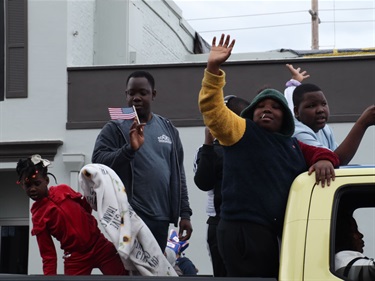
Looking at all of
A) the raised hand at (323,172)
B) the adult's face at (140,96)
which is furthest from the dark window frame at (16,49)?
the raised hand at (323,172)

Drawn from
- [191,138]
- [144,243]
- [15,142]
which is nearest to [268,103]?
[144,243]

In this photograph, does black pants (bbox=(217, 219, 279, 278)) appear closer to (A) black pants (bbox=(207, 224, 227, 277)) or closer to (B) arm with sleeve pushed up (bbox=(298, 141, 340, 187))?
(B) arm with sleeve pushed up (bbox=(298, 141, 340, 187))

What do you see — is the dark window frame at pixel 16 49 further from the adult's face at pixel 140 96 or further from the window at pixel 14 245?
the adult's face at pixel 140 96

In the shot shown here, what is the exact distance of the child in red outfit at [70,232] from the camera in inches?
178

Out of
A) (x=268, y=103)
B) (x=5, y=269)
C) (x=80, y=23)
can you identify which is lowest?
(x=5, y=269)

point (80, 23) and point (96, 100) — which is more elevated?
point (80, 23)

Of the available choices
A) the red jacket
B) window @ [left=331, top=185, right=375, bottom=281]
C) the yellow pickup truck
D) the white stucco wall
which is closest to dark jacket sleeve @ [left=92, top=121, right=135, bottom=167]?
the red jacket

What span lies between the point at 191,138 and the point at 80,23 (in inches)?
114

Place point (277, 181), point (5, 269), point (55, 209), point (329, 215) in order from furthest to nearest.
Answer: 1. point (5, 269)
2. point (55, 209)
3. point (277, 181)
4. point (329, 215)

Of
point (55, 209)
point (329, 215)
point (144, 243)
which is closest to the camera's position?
point (329, 215)

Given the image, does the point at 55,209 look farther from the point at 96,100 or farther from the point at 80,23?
the point at 80,23

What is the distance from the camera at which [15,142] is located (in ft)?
45.2

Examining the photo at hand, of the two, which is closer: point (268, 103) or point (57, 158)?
point (268, 103)

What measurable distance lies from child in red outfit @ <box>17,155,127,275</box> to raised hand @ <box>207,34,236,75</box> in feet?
3.93
